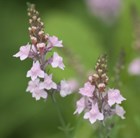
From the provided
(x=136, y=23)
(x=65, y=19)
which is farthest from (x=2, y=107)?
(x=136, y=23)

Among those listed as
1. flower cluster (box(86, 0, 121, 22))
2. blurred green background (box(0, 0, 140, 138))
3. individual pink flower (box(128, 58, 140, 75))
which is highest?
flower cluster (box(86, 0, 121, 22))

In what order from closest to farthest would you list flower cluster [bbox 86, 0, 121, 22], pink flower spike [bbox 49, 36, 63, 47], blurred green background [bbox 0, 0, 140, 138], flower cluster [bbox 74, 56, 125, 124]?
flower cluster [bbox 74, 56, 125, 124] < pink flower spike [bbox 49, 36, 63, 47] < blurred green background [bbox 0, 0, 140, 138] < flower cluster [bbox 86, 0, 121, 22]

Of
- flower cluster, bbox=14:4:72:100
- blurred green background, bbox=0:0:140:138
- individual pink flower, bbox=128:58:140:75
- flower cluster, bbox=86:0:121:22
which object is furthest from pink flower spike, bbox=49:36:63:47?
flower cluster, bbox=86:0:121:22

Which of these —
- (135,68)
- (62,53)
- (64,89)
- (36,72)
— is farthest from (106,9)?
(36,72)

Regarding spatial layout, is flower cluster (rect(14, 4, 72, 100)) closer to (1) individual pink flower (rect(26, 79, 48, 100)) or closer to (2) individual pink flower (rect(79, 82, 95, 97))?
(1) individual pink flower (rect(26, 79, 48, 100))

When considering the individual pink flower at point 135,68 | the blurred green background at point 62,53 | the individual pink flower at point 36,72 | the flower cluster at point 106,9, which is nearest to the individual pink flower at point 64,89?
the individual pink flower at point 36,72

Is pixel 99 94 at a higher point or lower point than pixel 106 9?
lower

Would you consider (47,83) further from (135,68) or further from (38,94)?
(135,68)

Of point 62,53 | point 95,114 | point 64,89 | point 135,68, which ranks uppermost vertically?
point 62,53
